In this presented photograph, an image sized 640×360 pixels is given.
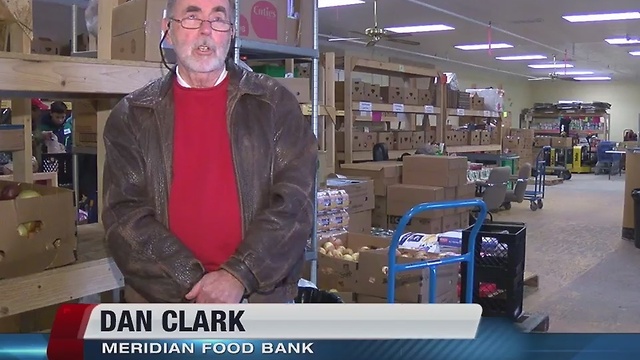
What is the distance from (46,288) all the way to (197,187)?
27.1 inches

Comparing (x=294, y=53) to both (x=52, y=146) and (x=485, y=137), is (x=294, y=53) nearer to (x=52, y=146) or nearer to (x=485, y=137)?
(x=52, y=146)

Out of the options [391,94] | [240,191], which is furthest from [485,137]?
[240,191]

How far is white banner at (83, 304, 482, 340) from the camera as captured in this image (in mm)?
683

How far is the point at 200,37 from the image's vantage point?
1.58 meters

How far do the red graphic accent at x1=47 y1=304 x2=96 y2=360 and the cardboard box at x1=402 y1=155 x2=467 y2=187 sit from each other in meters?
6.07

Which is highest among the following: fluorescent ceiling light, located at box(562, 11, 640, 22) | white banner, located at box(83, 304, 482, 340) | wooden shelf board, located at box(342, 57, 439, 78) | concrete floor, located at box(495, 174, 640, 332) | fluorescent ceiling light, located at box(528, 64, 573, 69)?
fluorescent ceiling light, located at box(528, 64, 573, 69)

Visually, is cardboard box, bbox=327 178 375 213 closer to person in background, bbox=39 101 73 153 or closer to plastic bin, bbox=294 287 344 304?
person in background, bbox=39 101 73 153

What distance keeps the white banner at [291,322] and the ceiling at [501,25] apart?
941 centimetres

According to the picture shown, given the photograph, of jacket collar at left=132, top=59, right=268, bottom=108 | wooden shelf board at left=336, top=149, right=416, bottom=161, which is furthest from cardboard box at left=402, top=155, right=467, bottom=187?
jacket collar at left=132, top=59, right=268, bottom=108

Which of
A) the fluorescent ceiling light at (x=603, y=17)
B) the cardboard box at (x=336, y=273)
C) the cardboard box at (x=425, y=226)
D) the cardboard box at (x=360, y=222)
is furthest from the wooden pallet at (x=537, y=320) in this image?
the fluorescent ceiling light at (x=603, y=17)

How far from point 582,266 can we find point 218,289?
18.5 ft

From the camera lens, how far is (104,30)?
8.68ft

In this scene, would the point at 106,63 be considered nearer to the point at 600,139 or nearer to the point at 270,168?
the point at 270,168

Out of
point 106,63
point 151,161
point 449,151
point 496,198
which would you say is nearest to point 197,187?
point 151,161
